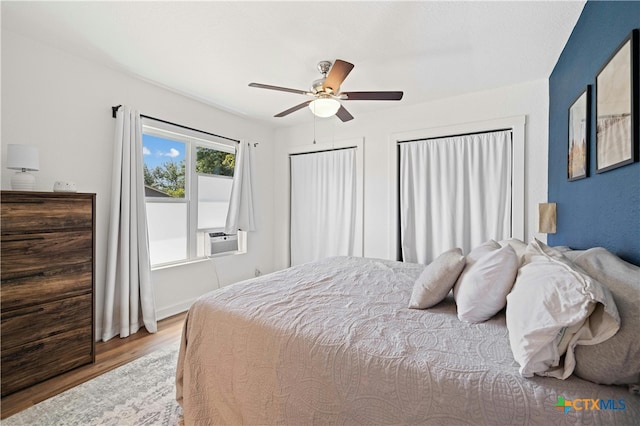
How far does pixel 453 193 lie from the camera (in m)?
3.30

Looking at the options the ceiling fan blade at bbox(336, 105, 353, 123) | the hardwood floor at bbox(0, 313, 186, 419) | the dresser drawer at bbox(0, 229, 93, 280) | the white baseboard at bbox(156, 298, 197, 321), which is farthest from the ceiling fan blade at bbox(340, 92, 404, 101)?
the white baseboard at bbox(156, 298, 197, 321)

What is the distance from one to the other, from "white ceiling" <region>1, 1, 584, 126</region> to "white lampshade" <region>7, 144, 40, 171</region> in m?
0.94

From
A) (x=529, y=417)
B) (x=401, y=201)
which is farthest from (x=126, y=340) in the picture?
(x=401, y=201)

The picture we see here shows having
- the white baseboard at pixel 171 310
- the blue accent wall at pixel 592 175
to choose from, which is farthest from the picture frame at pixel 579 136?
the white baseboard at pixel 171 310

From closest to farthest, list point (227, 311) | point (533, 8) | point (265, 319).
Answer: point (265, 319)
point (227, 311)
point (533, 8)

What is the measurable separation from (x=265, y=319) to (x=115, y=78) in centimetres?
288

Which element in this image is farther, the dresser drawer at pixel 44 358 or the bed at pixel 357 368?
the dresser drawer at pixel 44 358

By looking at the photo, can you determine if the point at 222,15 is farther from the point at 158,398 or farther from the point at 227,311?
the point at 158,398

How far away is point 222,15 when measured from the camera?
1.90m

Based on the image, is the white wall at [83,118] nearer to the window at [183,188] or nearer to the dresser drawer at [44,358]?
the window at [183,188]

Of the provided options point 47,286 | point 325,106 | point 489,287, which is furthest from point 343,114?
point 47,286

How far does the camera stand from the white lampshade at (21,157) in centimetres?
192

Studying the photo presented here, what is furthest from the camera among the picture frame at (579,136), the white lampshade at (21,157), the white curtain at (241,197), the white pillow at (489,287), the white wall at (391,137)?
the white curtain at (241,197)

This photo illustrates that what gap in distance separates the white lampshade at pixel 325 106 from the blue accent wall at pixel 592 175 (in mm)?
1622
